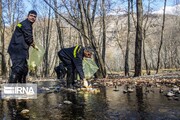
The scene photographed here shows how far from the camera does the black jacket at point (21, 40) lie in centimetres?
603

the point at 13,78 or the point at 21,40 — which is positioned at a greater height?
the point at 21,40

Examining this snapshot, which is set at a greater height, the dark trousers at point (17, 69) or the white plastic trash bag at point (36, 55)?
the white plastic trash bag at point (36, 55)

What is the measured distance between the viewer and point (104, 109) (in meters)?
4.44

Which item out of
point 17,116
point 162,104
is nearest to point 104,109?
point 162,104

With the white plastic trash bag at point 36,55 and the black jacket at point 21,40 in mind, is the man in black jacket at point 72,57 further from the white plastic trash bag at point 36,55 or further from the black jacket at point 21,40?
the black jacket at point 21,40

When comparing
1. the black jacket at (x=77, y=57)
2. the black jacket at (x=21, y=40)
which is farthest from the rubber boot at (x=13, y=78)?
the black jacket at (x=77, y=57)

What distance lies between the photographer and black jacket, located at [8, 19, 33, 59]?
6026mm

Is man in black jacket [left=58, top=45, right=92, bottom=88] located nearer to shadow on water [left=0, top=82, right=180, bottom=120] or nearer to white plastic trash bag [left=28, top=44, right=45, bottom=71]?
white plastic trash bag [left=28, top=44, right=45, bottom=71]

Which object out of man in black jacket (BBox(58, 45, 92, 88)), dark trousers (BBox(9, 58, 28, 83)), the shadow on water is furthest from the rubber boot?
man in black jacket (BBox(58, 45, 92, 88))

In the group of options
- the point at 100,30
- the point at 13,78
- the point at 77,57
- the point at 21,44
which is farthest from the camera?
the point at 100,30

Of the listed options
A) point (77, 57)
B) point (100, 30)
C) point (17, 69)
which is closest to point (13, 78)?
point (17, 69)

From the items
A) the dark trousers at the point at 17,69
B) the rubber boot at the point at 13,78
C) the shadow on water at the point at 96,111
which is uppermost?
the dark trousers at the point at 17,69

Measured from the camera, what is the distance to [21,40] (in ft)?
19.9

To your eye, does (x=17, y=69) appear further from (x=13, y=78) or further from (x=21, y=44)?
(x=21, y=44)
